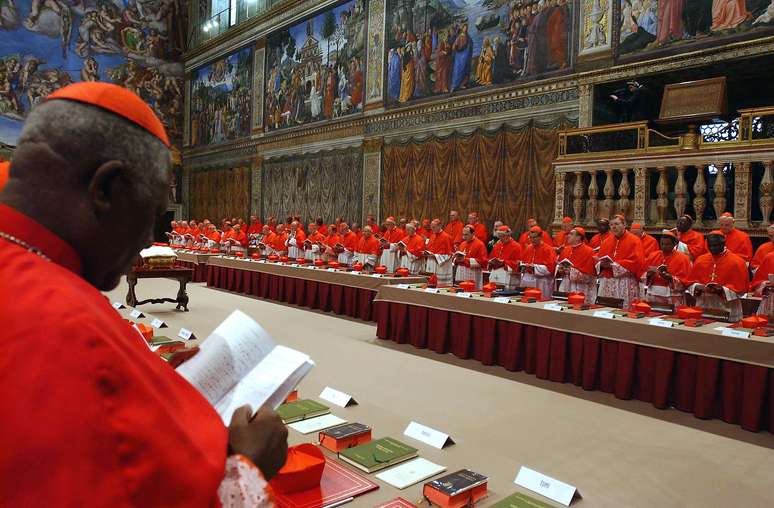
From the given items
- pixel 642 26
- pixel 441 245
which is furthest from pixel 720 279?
pixel 642 26

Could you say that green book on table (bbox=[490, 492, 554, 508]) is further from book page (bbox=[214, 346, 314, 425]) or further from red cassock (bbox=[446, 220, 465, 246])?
red cassock (bbox=[446, 220, 465, 246])

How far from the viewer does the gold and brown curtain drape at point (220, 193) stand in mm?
22703

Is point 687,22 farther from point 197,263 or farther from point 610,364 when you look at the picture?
point 197,263

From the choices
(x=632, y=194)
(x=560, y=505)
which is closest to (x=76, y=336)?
(x=560, y=505)

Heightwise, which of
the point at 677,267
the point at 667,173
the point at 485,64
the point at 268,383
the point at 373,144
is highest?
the point at 485,64

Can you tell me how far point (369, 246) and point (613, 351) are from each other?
7.37 meters

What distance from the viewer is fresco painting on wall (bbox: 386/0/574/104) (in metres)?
12.4

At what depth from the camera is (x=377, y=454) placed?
2061 mm

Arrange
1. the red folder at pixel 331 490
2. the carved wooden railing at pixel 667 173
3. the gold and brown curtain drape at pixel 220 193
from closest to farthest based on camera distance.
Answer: the red folder at pixel 331 490 → the carved wooden railing at pixel 667 173 → the gold and brown curtain drape at pixel 220 193

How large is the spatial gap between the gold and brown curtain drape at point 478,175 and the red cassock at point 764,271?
584cm

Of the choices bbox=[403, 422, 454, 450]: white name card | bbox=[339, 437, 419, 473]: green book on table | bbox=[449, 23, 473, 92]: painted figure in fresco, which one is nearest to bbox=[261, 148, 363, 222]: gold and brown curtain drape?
bbox=[449, 23, 473, 92]: painted figure in fresco

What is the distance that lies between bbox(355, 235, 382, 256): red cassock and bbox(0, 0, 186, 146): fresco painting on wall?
56.6ft

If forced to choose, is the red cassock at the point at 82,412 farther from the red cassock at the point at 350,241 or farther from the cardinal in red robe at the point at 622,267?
the red cassock at the point at 350,241

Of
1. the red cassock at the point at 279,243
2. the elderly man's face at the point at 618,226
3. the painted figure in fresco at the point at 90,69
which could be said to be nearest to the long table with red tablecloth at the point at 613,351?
the elderly man's face at the point at 618,226
